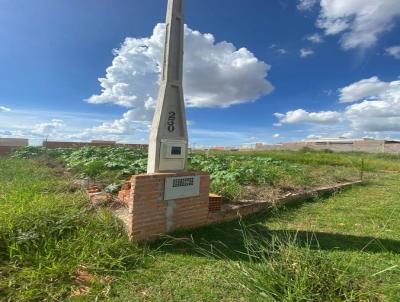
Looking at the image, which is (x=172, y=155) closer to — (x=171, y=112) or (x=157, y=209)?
(x=171, y=112)

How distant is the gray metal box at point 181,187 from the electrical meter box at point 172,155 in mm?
236

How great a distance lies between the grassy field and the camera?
270 cm

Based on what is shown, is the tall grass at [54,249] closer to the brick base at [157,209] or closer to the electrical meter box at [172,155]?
the brick base at [157,209]

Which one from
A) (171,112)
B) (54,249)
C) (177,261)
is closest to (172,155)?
(171,112)

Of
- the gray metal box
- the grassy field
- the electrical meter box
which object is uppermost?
the electrical meter box

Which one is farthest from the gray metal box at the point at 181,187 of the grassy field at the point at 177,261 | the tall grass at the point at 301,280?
the tall grass at the point at 301,280

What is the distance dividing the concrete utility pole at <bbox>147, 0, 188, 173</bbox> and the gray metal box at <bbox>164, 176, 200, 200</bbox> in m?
0.22

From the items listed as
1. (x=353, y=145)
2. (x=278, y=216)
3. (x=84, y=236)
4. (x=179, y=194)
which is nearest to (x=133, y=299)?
(x=84, y=236)

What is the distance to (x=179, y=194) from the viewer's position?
4477mm

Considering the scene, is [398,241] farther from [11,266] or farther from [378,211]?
[11,266]

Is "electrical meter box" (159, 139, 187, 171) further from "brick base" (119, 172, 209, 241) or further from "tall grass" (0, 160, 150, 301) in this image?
"tall grass" (0, 160, 150, 301)

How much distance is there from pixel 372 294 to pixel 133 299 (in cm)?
207

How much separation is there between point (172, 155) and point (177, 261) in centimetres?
153

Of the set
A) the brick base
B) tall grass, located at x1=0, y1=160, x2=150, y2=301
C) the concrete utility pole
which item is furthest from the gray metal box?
tall grass, located at x1=0, y1=160, x2=150, y2=301
